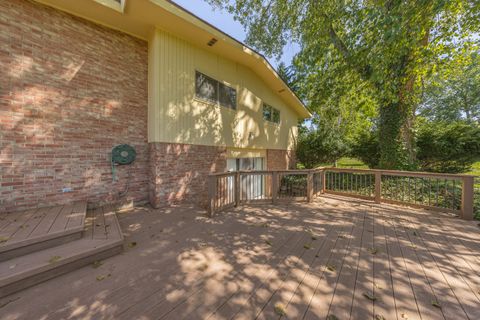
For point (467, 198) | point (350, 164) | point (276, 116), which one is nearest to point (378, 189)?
point (467, 198)

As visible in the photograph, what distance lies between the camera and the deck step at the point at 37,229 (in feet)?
7.57

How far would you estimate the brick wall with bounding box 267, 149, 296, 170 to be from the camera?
9.39 m

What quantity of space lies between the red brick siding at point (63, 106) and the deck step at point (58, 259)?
5.62 ft

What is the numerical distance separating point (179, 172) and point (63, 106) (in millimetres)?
2873

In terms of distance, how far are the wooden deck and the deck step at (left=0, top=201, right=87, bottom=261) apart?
2.28 feet

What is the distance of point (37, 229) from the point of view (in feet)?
8.86

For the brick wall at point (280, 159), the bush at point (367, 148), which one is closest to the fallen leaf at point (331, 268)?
the brick wall at point (280, 159)

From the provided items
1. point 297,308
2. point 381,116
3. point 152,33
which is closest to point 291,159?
point 381,116

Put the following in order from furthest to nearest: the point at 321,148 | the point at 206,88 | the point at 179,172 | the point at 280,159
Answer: the point at 321,148, the point at 280,159, the point at 206,88, the point at 179,172

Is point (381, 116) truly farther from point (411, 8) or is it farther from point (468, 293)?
point (468, 293)

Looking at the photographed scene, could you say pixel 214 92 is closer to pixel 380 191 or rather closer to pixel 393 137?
pixel 380 191

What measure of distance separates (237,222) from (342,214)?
2.77m

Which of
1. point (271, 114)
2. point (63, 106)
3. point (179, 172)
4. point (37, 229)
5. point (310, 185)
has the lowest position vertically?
point (37, 229)

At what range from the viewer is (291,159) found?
12047 mm
